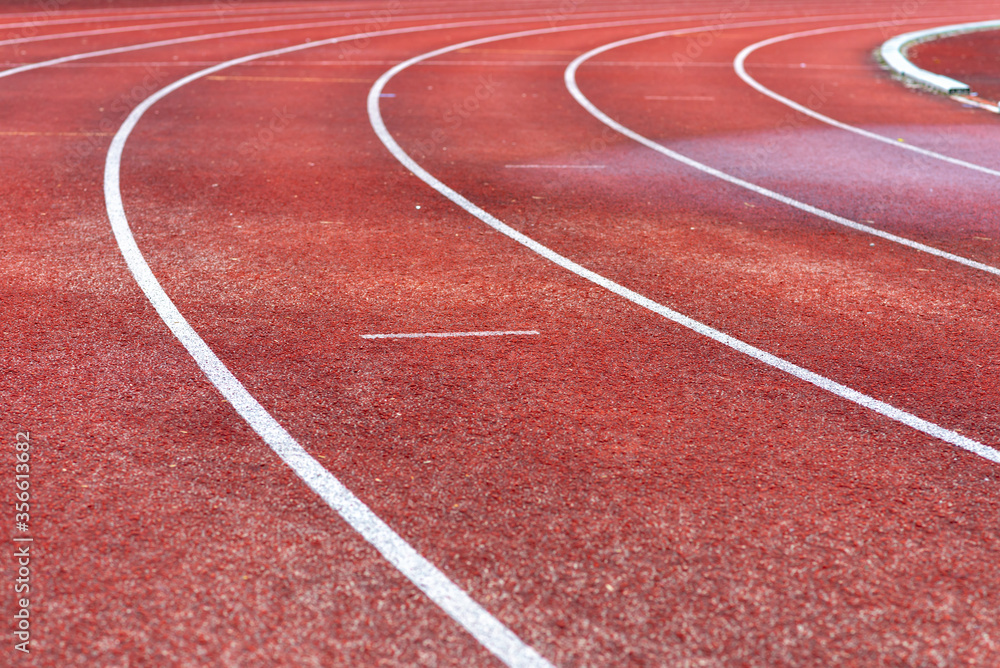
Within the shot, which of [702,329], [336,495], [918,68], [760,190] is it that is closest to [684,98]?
[760,190]

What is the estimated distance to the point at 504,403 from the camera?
5.48m

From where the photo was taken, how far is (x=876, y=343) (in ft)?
20.7

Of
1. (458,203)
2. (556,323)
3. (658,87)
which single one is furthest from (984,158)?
(556,323)

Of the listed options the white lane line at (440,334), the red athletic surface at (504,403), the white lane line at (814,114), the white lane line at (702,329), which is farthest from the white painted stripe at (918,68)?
the white lane line at (440,334)

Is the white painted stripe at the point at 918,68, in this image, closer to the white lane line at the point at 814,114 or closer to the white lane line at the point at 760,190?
the white lane line at the point at 814,114

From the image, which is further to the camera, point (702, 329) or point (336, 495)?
point (702, 329)

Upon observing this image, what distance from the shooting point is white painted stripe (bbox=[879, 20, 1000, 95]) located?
15.6m

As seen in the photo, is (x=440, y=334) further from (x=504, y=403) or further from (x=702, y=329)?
(x=702, y=329)

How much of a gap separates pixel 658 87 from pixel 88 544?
43.1 feet

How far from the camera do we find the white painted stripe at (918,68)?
15633mm

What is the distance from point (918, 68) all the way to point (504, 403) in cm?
1554

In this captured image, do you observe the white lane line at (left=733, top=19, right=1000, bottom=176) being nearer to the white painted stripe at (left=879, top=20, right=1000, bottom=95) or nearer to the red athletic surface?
the red athletic surface

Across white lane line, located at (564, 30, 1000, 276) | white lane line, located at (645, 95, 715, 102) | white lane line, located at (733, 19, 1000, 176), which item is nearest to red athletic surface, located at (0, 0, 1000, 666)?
white lane line, located at (564, 30, 1000, 276)

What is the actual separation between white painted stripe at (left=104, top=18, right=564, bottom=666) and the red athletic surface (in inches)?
2.7
